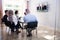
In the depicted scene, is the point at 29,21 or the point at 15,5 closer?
the point at 15,5

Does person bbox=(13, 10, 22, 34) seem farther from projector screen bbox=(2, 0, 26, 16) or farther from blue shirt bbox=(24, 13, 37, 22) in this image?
blue shirt bbox=(24, 13, 37, 22)

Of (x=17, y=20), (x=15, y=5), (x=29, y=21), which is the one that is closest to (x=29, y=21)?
(x=29, y=21)

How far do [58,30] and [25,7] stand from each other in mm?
1436

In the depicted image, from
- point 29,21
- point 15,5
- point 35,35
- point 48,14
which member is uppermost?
point 15,5

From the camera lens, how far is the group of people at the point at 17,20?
4.27 m

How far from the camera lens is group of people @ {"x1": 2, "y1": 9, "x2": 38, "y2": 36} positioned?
A: 427 centimetres

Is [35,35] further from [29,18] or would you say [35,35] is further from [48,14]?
[48,14]

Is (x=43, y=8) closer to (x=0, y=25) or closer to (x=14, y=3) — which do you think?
(x=14, y=3)

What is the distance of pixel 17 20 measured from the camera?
438 cm

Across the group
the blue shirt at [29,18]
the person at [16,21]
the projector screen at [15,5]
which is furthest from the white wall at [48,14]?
the person at [16,21]

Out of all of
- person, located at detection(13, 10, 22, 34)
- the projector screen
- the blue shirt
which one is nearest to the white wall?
the blue shirt

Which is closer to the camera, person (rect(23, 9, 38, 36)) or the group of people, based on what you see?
the group of people

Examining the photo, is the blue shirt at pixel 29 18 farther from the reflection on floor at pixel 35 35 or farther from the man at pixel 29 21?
the reflection on floor at pixel 35 35

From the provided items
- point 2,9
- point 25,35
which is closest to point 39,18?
point 25,35
